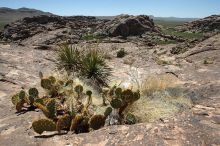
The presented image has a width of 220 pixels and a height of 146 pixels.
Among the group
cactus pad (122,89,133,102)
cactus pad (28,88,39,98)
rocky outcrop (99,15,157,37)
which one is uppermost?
cactus pad (122,89,133,102)

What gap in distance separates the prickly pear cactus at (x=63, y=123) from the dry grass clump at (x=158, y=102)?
54.9 inches

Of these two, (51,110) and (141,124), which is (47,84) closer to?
(51,110)

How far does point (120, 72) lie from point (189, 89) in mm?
3138

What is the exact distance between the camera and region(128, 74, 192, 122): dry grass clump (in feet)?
21.3

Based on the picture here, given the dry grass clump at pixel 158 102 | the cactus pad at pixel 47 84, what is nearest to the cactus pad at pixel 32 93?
the cactus pad at pixel 47 84

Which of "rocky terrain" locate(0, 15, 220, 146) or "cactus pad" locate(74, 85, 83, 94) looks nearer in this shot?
"rocky terrain" locate(0, 15, 220, 146)

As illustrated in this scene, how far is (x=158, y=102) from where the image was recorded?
23.7 feet

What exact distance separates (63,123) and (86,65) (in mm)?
4320

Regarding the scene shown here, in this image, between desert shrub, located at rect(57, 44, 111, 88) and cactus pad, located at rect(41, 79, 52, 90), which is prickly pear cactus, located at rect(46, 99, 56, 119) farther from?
desert shrub, located at rect(57, 44, 111, 88)

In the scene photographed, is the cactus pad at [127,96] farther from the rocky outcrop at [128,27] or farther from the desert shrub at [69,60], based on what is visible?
the rocky outcrop at [128,27]

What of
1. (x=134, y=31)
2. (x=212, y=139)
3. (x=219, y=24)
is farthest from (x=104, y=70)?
(x=219, y=24)

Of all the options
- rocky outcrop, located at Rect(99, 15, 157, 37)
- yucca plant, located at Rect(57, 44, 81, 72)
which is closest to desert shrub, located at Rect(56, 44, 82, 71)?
yucca plant, located at Rect(57, 44, 81, 72)

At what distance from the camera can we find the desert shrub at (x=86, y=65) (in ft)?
32.7

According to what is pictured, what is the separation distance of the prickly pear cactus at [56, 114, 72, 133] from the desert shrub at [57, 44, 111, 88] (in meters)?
3.79
